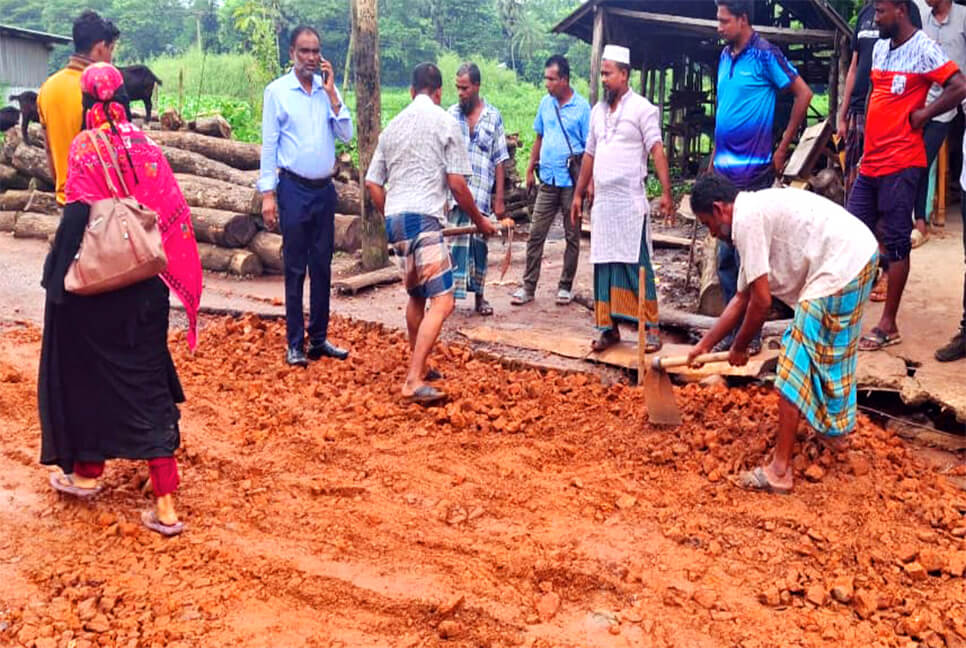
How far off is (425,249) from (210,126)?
26.3ft

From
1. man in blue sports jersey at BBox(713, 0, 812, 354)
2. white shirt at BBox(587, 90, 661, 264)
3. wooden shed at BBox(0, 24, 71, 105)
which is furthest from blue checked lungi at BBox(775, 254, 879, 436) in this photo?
wooden shed at BBox(0, 24, 71, 105)

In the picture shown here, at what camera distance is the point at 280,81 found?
5773 millimetres

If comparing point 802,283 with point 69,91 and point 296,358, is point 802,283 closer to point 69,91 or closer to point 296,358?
point 296,358

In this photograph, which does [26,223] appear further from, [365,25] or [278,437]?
[278,437]

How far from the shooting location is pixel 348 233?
33.2 feet

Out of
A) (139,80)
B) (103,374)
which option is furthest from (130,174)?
(139,80)

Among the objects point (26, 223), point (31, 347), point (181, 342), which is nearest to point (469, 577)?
point (181, 342)

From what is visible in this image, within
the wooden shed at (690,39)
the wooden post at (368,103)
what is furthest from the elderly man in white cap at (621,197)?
the wooden shed at (690,39)

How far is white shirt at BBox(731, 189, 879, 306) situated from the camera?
3.81m

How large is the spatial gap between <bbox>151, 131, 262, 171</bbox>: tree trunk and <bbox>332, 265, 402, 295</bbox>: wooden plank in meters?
3.91

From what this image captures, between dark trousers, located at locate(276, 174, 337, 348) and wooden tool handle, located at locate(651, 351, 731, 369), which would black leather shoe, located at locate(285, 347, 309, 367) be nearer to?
dark trousers, located at locate(276, 174, 337, 348)

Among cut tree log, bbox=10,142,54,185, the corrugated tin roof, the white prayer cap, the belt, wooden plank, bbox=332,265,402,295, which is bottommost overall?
wooden plank, bbox=332,265,402,295

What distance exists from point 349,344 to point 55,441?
290cm

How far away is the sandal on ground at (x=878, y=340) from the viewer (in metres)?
5.20
